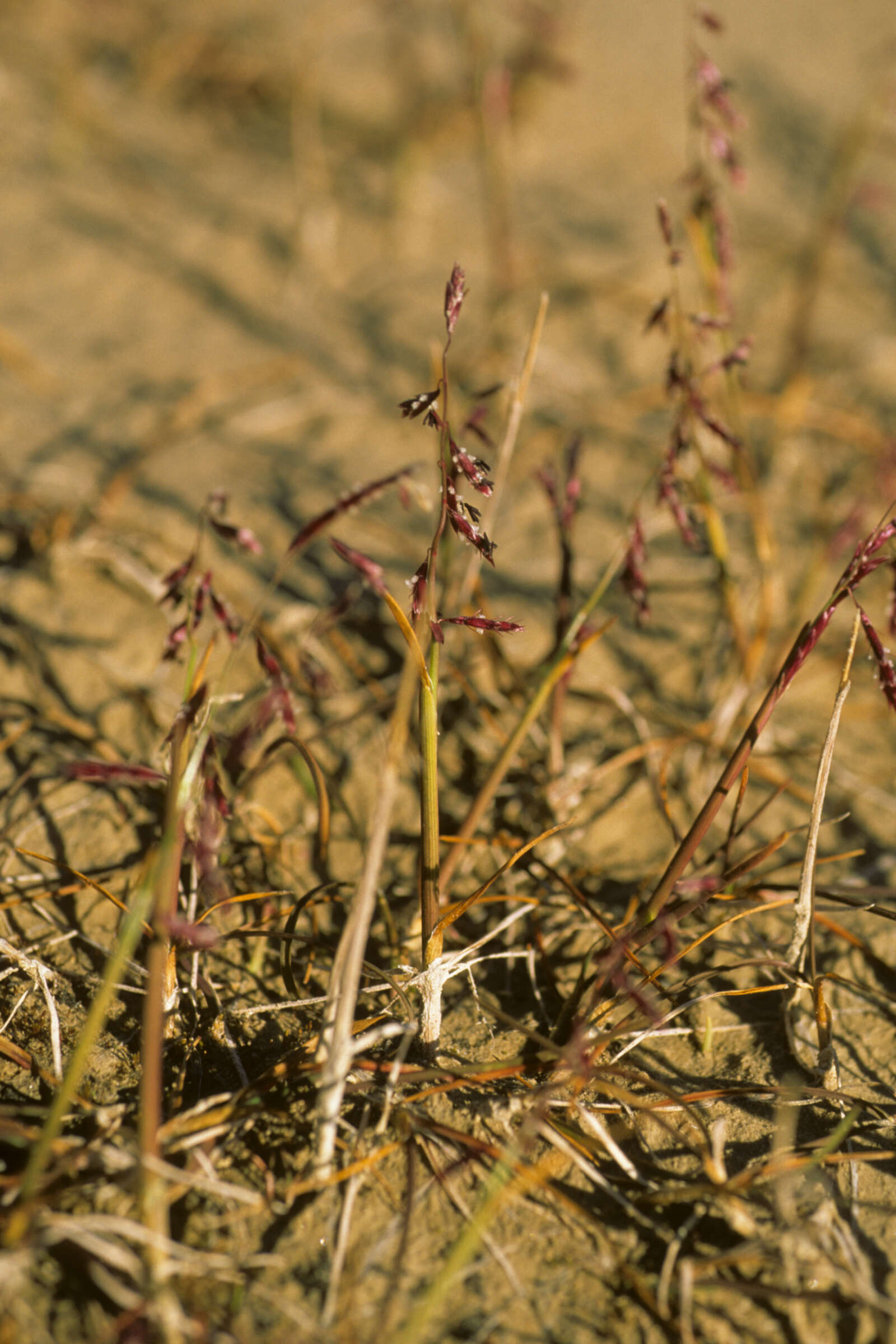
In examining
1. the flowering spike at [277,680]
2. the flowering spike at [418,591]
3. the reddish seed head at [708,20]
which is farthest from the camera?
the reddish seed head at [708,20]

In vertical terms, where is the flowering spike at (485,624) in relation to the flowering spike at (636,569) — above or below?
below

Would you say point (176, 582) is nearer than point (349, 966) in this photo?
No

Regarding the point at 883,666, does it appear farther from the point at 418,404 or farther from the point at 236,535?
the point at 236,535

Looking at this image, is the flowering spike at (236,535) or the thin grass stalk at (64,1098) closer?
the thin grass stalk at (64,1098)

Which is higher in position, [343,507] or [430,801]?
[343,507]

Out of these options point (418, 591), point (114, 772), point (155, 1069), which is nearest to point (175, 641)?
point (114, 772)

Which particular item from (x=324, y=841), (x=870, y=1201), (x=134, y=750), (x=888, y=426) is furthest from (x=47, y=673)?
(x=888, y=426)

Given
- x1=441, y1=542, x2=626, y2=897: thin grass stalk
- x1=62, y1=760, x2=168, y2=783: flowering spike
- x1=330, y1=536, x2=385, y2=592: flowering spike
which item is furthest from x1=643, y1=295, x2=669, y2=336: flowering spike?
x1=62, y1=760, x2=168, y2=783: flowering spike

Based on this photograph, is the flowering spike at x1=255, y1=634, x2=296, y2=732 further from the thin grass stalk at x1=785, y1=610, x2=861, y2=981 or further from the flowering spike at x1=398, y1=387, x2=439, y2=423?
the thin grass stalk at x1=785, y1=610, x2=861, y2=981

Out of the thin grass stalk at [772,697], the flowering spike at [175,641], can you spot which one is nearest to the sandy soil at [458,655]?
the thin grass stalk at [772,697]

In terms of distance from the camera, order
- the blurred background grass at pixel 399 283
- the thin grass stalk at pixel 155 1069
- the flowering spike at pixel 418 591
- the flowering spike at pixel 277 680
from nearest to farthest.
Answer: the thin grass stalk at pixel 155 1069 < the flowering spike at pixel 418 591 < the flowering spike at pixel 277 680 < the blurred background grass at pixel 399 283

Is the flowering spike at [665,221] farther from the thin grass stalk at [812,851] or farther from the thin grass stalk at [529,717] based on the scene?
the thin grass stalk at [812,851]

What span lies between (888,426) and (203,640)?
1.71 m

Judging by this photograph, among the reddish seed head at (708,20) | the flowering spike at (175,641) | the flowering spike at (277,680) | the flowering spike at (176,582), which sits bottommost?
the flowering spike at (277,680)
